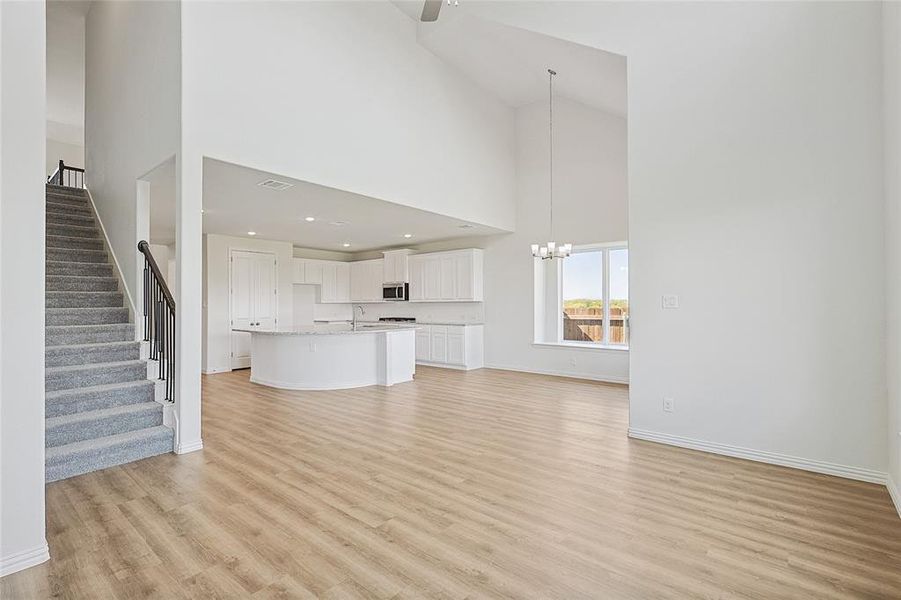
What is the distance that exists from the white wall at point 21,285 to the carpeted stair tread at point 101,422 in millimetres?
1460

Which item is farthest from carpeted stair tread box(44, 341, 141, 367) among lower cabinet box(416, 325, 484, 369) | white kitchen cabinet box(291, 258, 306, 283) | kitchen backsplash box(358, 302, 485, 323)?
kitchen backsplash box(358, 302, 485, 323)

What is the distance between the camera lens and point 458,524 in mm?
2629

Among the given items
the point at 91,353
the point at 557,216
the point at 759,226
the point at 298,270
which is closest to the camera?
the point at 759,226

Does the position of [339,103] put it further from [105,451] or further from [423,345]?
[423,345]

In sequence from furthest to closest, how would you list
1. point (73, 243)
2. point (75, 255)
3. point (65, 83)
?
point (65, 83) → point (73, 243) → point (75, 255)

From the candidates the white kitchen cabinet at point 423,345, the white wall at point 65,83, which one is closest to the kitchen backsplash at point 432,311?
the white kitchen cabinet at point 423,345

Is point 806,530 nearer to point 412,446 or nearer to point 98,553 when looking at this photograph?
point 412,446

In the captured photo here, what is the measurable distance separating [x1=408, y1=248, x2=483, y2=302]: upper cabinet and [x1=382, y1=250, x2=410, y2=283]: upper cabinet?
0.12m

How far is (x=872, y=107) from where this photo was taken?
10.8 ft

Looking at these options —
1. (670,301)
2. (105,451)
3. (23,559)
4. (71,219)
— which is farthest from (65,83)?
(670,301)

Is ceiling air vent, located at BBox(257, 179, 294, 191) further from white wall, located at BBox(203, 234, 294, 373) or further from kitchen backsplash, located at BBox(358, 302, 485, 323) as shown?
kitchen backsplash, located at BBox(358, 302, 485, 323)

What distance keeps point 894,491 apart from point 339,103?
6.02 metres

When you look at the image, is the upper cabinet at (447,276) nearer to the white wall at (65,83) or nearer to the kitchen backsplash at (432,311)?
the kitchen backsplash at (432,311)

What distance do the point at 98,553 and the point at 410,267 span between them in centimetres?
775
